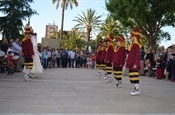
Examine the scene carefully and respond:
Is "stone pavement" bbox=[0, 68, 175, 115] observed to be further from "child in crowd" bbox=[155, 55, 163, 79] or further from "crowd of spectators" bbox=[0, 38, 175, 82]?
"child in crowd" bbox=[155, 55, 163, 79]

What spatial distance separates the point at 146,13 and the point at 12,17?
1265 centimetres

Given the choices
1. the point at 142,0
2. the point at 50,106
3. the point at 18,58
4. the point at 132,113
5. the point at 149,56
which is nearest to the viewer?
the point at 132,113

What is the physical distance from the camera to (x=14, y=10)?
32.8 meters

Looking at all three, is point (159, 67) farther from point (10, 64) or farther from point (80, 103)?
point (80, 103)

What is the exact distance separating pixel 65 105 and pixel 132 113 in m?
1.71

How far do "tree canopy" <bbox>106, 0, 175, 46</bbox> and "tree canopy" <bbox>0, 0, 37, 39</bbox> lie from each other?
835 cm

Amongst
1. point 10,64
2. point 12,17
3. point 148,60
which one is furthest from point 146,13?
point 10,64

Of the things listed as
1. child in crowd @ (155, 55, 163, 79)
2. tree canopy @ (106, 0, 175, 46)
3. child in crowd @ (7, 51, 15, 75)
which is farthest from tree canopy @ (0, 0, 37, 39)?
child in crowd @ (155, 55, 163, 79)

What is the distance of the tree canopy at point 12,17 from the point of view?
32594mm

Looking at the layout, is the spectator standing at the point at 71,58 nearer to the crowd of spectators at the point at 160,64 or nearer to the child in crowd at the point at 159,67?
the crowd of spectators at the point at 160,64

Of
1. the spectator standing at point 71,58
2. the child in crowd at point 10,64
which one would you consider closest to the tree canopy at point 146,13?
the spectator standing at point 71,58

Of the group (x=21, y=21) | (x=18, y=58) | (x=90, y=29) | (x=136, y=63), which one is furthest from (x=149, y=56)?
(x=90, y=29)

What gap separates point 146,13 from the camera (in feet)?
92.1

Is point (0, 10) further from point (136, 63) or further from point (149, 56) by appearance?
point (136, 63)
